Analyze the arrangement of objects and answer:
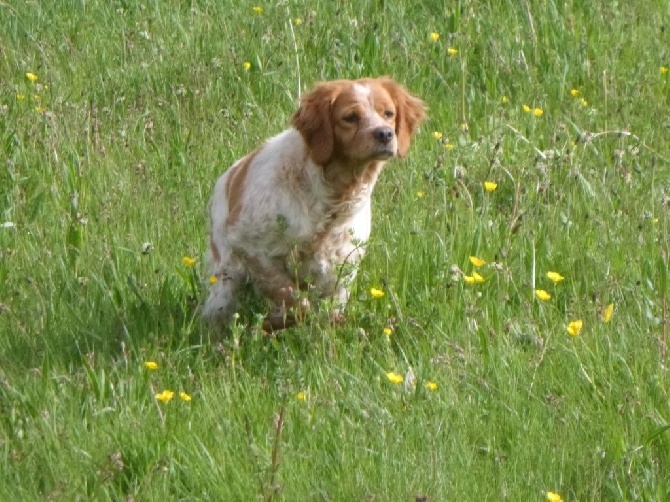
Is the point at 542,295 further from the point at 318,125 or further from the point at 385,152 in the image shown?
the point at 318,125

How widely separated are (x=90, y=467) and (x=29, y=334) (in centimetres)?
96

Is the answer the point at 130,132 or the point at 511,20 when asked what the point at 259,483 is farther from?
the point at 511,20

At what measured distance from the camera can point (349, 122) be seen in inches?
191

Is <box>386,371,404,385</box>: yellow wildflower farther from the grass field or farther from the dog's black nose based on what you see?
the dog's black nose

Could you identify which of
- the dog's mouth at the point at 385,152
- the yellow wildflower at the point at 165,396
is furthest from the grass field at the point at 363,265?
the dog's mouth at the point at 385,152

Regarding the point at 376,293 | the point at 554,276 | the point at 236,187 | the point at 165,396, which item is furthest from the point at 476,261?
the point at 165,396

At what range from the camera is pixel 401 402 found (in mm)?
4051

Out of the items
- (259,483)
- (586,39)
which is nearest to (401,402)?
(259,483)

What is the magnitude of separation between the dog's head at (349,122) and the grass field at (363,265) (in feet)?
1.45

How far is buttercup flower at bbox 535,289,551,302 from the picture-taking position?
463 cm

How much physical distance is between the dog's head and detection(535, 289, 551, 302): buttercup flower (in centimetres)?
Result: 63

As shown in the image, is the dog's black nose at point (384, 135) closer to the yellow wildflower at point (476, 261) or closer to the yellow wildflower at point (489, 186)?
the yellow wildflower at point (476, 261)

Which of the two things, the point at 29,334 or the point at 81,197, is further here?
the point at 81,197

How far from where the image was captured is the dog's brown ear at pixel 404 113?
5.05m
